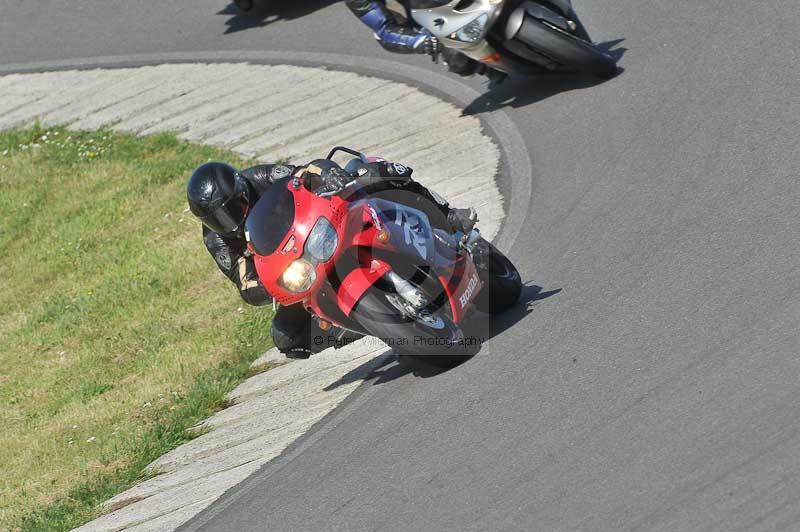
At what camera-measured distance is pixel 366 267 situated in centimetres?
661

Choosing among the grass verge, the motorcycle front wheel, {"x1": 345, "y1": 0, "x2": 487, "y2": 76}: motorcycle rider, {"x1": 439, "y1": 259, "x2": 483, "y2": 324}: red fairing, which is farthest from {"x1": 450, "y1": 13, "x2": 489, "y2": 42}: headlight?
the motorcycle front wheel

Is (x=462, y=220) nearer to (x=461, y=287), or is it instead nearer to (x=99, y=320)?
(x=461, y=287)

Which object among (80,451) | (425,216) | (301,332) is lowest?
(80,451)

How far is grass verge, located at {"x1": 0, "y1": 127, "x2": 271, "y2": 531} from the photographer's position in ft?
27.0

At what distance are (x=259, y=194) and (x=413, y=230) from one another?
1.32 metres

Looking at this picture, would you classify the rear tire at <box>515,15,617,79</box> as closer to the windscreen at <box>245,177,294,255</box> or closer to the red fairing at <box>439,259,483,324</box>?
the red fairing at <box>439,259,483,324</box>

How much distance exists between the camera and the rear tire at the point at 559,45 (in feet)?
33.6

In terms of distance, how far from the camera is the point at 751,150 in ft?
27.3

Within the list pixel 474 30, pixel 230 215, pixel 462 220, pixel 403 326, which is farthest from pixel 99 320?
pixel 403 326

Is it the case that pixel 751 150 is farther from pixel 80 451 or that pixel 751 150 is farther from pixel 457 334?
pixel 80 451

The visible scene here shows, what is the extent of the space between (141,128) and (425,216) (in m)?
7.63

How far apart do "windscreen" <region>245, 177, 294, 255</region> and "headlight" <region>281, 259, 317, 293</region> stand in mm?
233

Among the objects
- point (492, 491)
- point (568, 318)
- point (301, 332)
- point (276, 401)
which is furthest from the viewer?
point (276, 401)

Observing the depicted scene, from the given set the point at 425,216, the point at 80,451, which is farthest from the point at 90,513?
the point at 425,216
